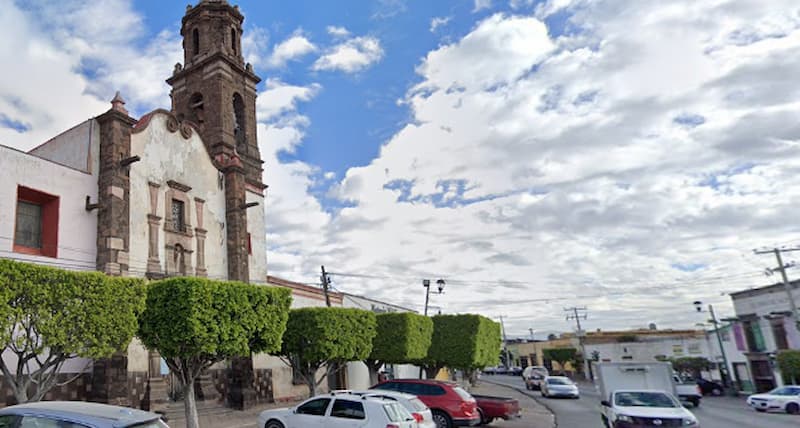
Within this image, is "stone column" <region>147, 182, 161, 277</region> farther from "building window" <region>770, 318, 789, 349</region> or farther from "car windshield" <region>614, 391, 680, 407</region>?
"building window" <region>770, 318, 789, 349</region>

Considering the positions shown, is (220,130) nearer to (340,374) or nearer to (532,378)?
(340,374)

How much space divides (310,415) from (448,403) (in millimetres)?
5657

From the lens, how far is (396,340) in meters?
24.9

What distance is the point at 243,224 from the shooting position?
26531mm

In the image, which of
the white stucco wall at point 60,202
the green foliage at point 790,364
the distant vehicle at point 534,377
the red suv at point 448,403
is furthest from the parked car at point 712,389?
the white stucco wall at point 60,202

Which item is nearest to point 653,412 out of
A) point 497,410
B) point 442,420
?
point 442,420

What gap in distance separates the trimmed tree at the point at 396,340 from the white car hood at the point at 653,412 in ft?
40.4

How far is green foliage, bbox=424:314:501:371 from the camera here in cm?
2955

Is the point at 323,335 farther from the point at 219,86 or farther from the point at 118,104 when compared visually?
the point at 219,86

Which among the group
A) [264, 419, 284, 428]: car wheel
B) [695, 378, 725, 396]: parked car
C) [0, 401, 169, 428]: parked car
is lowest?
[695, 378, 725, 396]: parked car

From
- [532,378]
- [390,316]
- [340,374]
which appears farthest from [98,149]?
[532,378]

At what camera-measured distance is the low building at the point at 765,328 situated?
36.1m

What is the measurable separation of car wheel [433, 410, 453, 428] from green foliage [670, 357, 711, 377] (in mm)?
45978

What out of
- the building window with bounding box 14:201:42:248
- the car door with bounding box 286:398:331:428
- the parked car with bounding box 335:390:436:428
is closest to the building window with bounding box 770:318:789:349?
the parked car with bounding box 335:390:436:428
